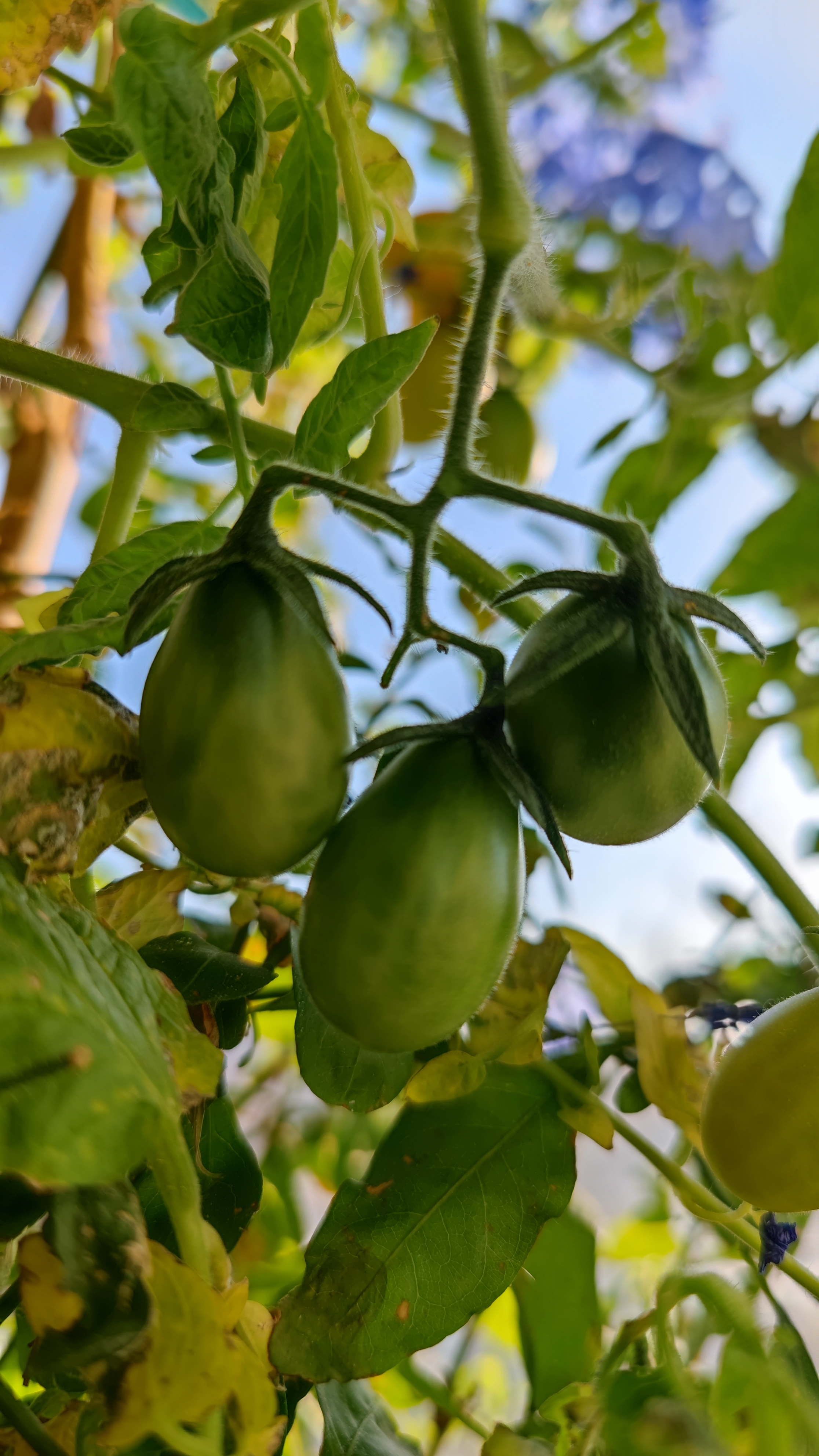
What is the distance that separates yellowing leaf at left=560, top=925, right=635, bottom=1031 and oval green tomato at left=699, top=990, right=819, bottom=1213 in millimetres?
101

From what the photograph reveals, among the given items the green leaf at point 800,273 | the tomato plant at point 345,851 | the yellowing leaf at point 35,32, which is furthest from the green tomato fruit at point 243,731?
the green leaf at point 800,273

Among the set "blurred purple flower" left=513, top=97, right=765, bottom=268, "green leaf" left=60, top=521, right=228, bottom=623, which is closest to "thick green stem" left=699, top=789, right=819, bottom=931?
"green leaf" left=60, top=521, right=228, bottom=623

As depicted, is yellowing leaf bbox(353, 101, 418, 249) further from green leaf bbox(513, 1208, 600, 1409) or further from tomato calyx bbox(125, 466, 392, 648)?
green leaf bbox(513, 1208, 600, 1409)

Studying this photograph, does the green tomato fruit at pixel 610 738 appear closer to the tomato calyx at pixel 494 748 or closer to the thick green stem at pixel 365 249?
the tomato calyx at pixel 494 748

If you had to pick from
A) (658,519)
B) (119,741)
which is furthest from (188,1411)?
(658,519)

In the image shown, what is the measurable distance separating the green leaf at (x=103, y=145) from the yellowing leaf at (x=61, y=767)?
0.52 ft

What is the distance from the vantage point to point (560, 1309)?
0.44 meters

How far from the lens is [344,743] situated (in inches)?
11.3

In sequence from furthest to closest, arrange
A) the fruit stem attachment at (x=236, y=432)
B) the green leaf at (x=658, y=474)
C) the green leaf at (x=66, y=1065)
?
the green leaf at (x=658, y=474), the fruit stem attachment at (x=236, y=432), the green leaf at (x=66, y=1065)

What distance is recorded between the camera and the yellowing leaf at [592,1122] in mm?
390

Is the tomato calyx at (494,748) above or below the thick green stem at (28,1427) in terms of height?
above

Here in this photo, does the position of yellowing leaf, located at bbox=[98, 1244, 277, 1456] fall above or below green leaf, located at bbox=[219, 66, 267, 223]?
below

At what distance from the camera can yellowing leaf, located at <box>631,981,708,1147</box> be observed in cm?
41

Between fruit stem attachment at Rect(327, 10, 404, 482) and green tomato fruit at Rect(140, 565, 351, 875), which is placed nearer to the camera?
green tomato fruit at Rect(140, 565, 351, 875)
